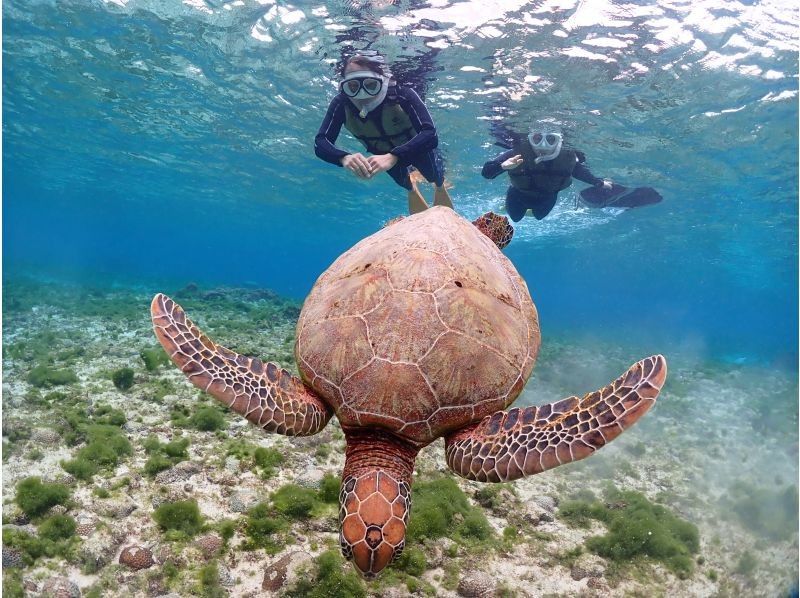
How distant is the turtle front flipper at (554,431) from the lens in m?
2.54

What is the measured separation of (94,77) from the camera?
61.9 ft

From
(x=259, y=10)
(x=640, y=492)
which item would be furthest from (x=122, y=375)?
(x=259, y=10)

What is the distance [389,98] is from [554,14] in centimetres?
468

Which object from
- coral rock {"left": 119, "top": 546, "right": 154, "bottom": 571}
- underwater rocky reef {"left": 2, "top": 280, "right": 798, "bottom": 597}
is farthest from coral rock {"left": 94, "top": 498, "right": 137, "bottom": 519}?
coral rock {"left": 119, "top": 546, "right": 154, "bottom": 571}

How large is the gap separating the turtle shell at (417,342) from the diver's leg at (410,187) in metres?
4.41

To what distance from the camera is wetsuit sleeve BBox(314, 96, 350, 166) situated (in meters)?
6.68

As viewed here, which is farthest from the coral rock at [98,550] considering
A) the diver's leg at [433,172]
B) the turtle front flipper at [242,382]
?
the diver's leg at [433,172]

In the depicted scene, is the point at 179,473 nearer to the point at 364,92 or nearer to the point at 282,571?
the point at 282,571

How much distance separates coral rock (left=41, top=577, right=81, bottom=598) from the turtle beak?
120 inches

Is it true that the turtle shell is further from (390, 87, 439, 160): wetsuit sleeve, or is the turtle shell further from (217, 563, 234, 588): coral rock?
(390, 87, 439, 160): wetsuit sleeve

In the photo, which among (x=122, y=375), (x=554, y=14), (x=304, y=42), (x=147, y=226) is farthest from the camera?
(x=147, y=226)

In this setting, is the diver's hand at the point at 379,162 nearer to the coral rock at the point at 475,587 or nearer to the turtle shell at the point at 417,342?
the turtle shell at the point at 417,342

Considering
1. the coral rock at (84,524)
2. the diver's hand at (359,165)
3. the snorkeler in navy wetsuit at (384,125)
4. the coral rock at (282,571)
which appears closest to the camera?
the coral rock at (282,571)

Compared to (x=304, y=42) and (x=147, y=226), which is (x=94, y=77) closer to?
(x=304, y=42)
